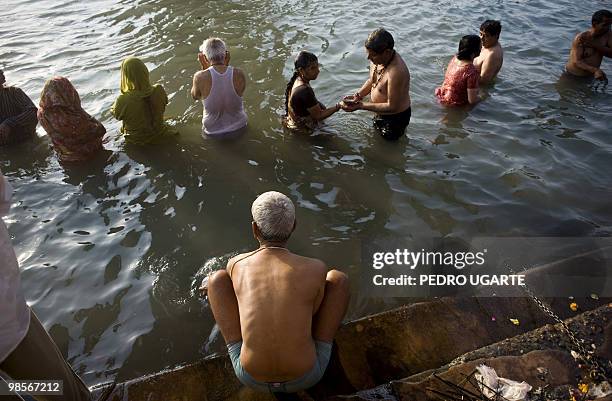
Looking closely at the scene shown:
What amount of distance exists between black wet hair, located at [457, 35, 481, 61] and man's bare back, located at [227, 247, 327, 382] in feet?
15.9

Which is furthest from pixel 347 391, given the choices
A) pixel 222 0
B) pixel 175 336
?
pixel 222 0

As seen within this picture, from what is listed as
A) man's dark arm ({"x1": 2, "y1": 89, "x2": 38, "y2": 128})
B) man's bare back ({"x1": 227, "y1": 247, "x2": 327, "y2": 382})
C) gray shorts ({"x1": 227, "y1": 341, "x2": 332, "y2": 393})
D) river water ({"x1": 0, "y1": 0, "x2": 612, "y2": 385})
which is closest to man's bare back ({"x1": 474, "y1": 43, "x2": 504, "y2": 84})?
river water ({"x1": 0, "y1": 0, "x2": 612, "y2": 385})

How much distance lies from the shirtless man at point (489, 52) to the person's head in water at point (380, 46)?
2.65 metres

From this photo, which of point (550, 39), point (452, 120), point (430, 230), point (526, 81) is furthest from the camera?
point (550, 39)

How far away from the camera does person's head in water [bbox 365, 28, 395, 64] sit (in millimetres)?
5109

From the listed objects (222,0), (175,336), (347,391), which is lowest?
(175,336)

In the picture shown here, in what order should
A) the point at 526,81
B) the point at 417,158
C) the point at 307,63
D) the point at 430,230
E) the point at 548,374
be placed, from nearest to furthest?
the point at 548,374 → the point at 430,230 → the point at 307,63 → the point at 417,158 → the point at 526,81

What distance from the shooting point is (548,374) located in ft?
9.37

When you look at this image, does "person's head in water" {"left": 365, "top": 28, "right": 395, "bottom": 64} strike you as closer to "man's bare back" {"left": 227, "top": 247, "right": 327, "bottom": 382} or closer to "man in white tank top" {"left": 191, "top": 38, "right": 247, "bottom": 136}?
"man in white tank top" {"left": 191, "top": 38, "right": 247, "bottom": 136}

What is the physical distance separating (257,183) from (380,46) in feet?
7.28

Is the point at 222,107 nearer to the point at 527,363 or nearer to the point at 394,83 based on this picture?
the point at 394,83

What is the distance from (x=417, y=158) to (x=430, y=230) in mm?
1495

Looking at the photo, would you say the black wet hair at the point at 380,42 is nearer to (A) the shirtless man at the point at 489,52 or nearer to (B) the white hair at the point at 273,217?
(A) the shirtless man at the point at 489,52

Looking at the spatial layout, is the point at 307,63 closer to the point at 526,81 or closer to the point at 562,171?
the point at 562,171
